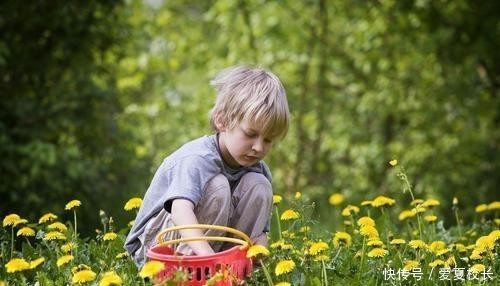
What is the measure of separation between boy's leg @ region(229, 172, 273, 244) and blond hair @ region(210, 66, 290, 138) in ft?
0.58

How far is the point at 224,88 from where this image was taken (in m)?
2.62

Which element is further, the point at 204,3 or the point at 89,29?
the point at 204,3

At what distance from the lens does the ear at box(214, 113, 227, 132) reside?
2567mm

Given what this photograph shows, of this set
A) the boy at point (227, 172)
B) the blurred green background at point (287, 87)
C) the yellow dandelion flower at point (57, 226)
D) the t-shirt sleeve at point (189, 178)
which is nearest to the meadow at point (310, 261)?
the yellow dandelion flower at point (57, 226)

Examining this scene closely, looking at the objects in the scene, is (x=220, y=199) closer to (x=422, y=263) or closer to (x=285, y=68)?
(x=422, y=263)

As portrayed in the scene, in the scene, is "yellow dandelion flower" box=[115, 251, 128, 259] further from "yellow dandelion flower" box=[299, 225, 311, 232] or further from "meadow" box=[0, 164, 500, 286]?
"yellow dandelion flower" box=[299, 225, 311, 232]

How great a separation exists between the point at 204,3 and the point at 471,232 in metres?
5.39

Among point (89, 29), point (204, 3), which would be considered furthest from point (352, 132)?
point (89, 29)

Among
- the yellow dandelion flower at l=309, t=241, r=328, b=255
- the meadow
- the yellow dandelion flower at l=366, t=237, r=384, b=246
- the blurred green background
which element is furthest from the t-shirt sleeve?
the blurred green background

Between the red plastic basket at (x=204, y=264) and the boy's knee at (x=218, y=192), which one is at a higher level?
the boy's knee at (x=218, y=192)

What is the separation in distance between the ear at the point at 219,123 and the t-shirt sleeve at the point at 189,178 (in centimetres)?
15

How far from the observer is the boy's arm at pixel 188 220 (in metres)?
2.24

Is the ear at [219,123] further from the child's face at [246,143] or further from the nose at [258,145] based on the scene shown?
the nose at [258,145]

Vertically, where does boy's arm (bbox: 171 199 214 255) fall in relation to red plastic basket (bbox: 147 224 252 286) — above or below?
above
